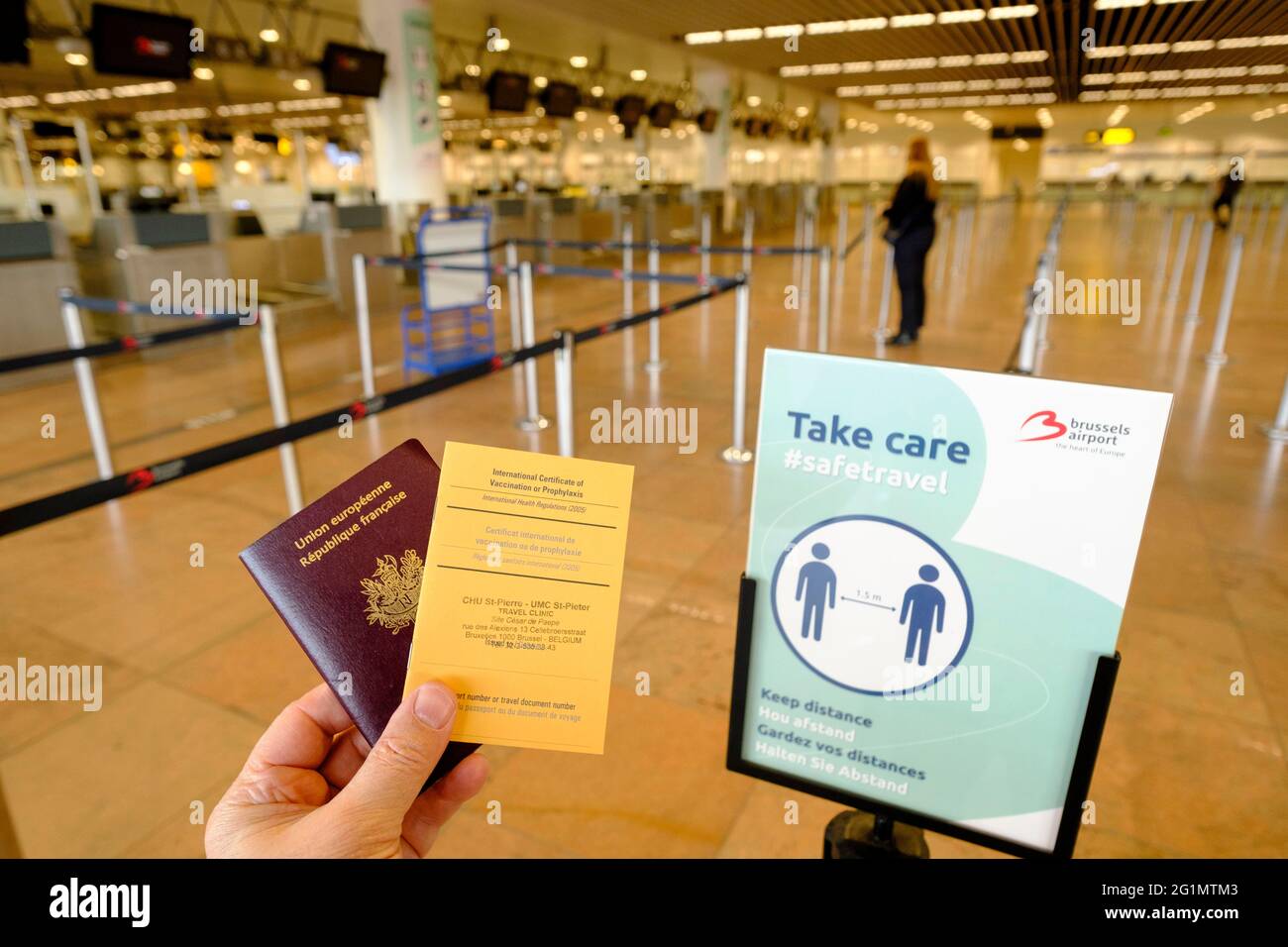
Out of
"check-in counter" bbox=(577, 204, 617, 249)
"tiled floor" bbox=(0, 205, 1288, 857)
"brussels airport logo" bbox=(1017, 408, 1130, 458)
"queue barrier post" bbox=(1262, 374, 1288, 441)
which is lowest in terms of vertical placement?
"tiled floor" bbox=(0, 205, 1288, 857)

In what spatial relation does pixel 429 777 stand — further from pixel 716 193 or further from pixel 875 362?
pixel 716 193

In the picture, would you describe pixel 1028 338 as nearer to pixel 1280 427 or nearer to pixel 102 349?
pixel 1280 427

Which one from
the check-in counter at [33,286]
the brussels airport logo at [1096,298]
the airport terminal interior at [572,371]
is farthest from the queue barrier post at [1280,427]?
the check-in counter at [33,286]

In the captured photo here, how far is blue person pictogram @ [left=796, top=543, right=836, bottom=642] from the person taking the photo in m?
1.14

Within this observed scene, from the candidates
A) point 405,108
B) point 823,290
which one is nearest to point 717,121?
point 405,108

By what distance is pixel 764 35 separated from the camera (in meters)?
14.9

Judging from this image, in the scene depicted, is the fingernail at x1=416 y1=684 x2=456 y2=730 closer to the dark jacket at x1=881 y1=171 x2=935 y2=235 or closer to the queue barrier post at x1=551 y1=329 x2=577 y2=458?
the queue barrier post at x1=551 y1=329 x2=577 y2=458

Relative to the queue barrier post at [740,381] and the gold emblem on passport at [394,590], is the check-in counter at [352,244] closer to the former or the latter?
the queue barrier post at [740,381]

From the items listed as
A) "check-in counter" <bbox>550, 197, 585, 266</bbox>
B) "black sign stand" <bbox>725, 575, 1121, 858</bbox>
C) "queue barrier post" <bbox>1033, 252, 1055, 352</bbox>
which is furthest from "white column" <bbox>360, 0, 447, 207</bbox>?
"black sign stand" <bbox>725, 575, 1121, 858</bbox>

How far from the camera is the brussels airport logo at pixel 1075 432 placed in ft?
3.16

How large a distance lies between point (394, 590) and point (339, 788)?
0.36 meters

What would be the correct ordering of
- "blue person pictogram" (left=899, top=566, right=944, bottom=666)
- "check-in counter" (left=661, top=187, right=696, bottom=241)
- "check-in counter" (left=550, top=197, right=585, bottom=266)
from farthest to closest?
"check-in counter" (left=661, top=187, right=696, bottom=241) → "check-in counter" (left=550, top=197, right=585, bottom=266) → "blue person pictogram" (left=899, top=566, right=944, bottom=666)

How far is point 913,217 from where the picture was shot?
723cm

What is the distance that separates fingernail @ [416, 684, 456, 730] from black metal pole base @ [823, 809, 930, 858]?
2.41ft
